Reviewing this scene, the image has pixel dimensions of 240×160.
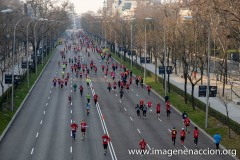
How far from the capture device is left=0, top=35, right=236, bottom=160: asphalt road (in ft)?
96.0

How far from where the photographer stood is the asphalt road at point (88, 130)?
29250mm

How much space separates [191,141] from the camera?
107 ft

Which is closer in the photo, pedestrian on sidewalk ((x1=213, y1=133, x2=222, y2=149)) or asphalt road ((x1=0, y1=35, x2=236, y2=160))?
asphalt road ((x1=0, y1=35, x2=236, y2=160))

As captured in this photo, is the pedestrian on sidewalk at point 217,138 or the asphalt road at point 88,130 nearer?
the asphalt road at point 88,130

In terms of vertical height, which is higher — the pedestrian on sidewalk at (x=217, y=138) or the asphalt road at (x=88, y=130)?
the pedestrian on sidewalk at (x=217, y=138)

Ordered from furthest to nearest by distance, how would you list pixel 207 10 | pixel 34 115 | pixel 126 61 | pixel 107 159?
pixel 126 61 < pixel 207 10 < pixel 34 115 < pixel 107 159

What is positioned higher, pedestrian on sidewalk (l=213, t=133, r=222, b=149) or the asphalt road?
pedestrian on sidewalk (l=213, t=133, r=222, b=149)

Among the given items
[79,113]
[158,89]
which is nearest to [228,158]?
[79,113]

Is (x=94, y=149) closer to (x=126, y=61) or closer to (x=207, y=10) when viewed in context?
(x=207, y=10)

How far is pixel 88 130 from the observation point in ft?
117

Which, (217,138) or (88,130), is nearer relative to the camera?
(217,138)

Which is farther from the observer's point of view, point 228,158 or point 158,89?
point 158,89

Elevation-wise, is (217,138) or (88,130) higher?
(217,138)

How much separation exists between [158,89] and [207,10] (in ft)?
33.9
